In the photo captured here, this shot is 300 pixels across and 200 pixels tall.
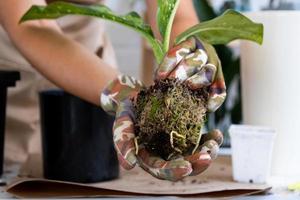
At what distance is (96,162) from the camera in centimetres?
68

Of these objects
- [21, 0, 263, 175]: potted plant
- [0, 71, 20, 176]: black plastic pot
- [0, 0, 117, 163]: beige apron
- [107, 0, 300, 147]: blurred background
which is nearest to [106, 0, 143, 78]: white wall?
[107, 0, 300, 147]: blurred background

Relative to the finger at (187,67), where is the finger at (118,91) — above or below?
below

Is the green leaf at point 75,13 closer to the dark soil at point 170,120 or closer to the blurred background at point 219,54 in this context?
the dark soil at point 170,120

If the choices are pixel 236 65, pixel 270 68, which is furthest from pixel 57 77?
pixel 236 65

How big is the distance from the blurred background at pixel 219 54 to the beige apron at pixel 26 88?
0.33 metres

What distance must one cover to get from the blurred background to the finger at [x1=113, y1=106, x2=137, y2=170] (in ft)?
1.94

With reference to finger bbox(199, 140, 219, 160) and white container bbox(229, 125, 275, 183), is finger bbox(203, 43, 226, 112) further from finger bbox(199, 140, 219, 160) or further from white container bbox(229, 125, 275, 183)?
white container bbox(229, 125, 275, 183)

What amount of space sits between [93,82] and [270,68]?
252 mm

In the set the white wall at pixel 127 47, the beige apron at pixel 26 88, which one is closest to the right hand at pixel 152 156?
the beige apron at pixel 26 88

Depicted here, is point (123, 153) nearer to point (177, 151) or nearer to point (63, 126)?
point (177, 151)

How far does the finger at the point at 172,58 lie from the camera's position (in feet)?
1.68

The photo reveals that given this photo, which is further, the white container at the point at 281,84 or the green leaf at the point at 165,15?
the white container at the point at 281,84

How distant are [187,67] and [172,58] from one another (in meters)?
0.02

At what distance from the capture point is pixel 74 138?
2.19 ft
